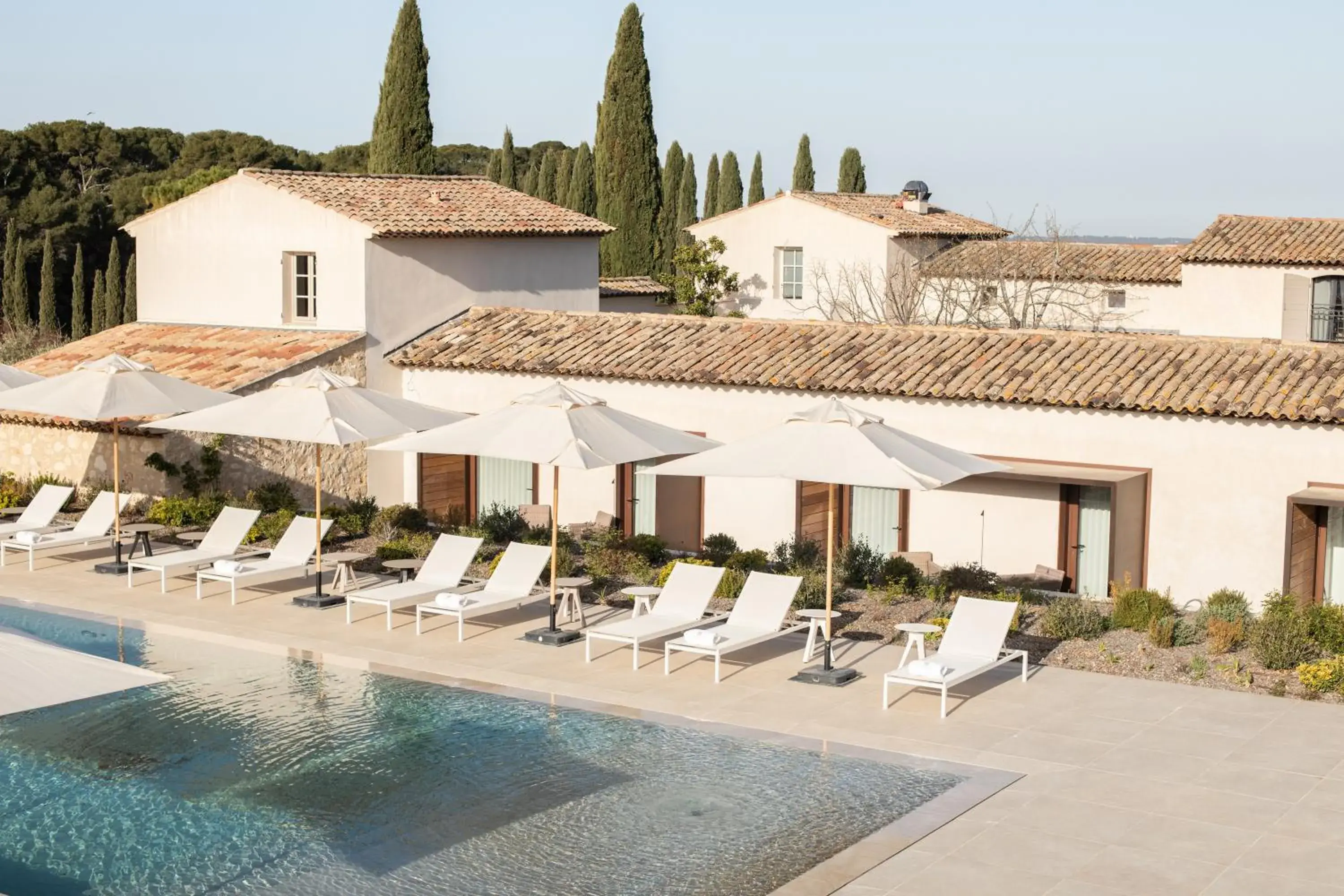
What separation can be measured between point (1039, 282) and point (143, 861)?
121 ft

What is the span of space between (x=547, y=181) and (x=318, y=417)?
52490 mm

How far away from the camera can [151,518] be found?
78.0 feet

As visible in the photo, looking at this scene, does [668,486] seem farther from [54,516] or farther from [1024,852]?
[1024,852]

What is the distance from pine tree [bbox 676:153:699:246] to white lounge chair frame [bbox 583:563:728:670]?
55.9m

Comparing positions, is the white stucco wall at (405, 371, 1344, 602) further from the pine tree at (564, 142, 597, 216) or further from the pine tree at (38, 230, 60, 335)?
the pine tree at (564, 142, 597, 216)

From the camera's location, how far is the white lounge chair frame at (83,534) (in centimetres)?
2095

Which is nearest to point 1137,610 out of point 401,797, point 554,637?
point 554,637

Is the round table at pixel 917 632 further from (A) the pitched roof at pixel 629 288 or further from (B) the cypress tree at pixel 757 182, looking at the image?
(B) the cypress tree at pixel 757 182

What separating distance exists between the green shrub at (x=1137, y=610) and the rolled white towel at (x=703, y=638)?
4.96 meters

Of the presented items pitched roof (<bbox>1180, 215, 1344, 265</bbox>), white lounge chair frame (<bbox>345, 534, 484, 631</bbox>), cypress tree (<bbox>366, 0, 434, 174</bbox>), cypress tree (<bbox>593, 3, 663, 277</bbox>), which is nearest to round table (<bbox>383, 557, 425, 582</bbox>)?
→ white lounge chair frame (<bbox>345, 534, 484, 631</bbox>)

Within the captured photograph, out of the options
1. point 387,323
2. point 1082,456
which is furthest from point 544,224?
point 1082,456

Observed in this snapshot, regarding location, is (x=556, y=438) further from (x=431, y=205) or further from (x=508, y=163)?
(x=508, y=163)

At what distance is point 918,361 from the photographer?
74.8 ft

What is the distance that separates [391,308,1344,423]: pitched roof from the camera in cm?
2025
